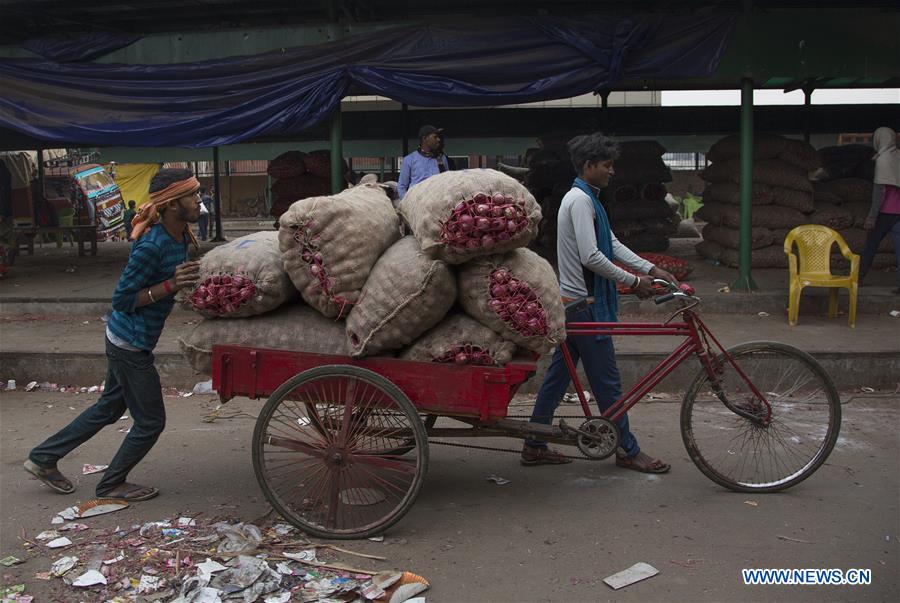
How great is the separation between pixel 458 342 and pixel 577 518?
1126 millimetres

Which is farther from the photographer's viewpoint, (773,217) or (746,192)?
(773,217)

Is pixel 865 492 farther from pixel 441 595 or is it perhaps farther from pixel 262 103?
pixel 262 103

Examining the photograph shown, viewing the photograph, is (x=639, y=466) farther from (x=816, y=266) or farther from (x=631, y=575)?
(x=816, y=266)

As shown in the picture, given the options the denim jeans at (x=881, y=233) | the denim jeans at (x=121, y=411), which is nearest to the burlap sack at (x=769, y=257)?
the denim jeans at (x=881, y=233)

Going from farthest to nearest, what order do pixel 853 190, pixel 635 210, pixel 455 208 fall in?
pixel 635 210, pixel 853 190, pixel 455 208

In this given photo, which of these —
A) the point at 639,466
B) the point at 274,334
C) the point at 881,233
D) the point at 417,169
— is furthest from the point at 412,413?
the point at 881,233

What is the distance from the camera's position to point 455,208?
3.62 meters

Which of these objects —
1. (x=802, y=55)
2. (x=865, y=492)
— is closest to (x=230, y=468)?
(x=865, y=492)

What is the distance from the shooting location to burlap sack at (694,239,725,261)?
11.1 m

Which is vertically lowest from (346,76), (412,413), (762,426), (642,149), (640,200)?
(762,426)

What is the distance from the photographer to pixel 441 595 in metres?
3.39

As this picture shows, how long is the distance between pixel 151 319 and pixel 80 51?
6.20 metres

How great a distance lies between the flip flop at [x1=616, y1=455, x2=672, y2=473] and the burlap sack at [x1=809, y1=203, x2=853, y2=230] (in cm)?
667

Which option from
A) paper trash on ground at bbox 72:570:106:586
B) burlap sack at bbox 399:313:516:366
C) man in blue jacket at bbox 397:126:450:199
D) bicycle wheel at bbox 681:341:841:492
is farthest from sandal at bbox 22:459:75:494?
man in blue jacket at bbox 397:126:450:199
